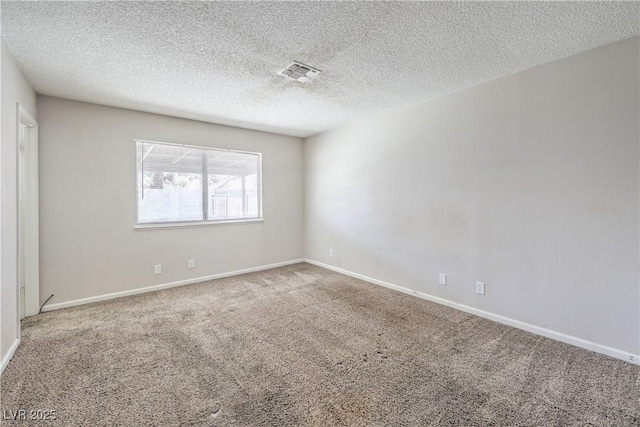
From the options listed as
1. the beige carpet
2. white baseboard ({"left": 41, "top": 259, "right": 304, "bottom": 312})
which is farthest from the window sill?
the beige carpet

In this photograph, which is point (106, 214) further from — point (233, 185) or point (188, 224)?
point (233, 185)

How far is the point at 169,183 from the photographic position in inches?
157

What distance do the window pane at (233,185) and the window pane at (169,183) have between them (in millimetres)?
207

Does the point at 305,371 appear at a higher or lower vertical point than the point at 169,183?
lower

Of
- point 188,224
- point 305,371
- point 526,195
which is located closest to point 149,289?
point 188,224

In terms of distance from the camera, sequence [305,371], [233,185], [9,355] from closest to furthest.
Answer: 1. [305,371]
2. [9,355]
3. [233,185]

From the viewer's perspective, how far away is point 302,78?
274cm

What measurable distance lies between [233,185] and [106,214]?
5.69 ft

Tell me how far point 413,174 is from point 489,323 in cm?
184

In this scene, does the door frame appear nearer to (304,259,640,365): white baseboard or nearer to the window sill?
the window sill

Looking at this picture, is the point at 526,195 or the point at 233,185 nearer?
the point at 526,195

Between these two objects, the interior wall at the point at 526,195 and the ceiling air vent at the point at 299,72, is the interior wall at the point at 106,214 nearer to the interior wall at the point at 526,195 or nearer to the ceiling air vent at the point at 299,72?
the ceiling air vent at the point at 299,72

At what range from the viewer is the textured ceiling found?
70.1 inches

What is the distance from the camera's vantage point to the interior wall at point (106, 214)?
317 centimetres
